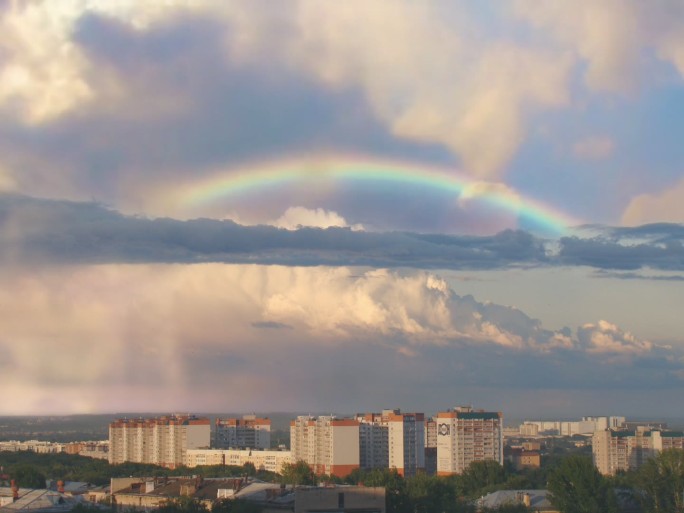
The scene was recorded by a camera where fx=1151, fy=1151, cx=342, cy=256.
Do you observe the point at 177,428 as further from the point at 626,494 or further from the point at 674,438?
the point at 626,494

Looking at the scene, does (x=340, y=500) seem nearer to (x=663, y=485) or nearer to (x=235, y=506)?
(x=235, y=506)

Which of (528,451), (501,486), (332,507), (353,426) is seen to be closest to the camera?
(332,507)

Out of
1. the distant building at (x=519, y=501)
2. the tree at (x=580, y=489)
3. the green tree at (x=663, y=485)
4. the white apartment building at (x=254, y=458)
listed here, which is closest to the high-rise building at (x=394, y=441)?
the white apartment building at (x=254, y=458)

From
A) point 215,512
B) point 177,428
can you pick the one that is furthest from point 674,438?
point 215,512

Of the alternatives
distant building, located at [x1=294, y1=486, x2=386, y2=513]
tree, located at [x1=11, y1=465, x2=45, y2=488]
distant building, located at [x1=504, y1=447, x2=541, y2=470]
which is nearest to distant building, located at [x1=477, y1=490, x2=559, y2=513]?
distant building, located at [x1=294, y1=486, x2=386, y2=513]

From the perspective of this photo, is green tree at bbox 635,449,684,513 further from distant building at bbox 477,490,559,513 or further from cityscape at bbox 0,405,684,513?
distant building at bbox 477,490,559,513

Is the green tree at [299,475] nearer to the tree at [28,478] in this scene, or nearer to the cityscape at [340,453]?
the cityscape at [340,453]

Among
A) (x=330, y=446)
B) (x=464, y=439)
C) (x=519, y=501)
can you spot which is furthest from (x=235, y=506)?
(x=464, y=439)
